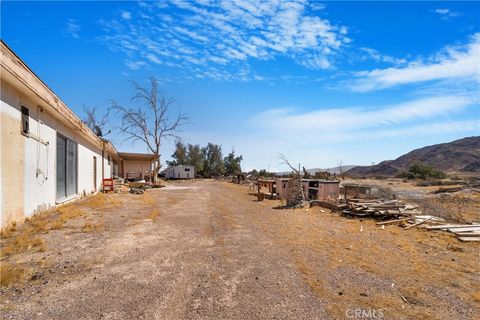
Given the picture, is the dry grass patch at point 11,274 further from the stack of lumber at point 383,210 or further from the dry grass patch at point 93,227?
the stack of lumber at point 383,210

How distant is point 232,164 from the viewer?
70.0 metres

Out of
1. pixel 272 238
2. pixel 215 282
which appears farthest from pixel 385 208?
pixel 215 282

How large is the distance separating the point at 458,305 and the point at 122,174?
42.7 meters

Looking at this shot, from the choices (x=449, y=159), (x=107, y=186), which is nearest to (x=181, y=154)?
(x=107, y=186)

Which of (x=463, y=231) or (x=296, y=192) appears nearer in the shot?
(x=463, y=231)

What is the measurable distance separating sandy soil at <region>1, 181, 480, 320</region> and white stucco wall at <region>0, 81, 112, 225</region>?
1428 mm

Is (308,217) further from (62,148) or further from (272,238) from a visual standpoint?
(62,148)

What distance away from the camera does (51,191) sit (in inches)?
443

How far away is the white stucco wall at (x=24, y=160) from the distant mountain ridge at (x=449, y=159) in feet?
300

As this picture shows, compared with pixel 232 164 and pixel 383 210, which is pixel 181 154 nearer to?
pixel 232 164

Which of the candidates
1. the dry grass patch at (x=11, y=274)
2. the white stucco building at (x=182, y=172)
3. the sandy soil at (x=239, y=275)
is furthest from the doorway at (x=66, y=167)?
the white stucco building at (x=182, y=172)

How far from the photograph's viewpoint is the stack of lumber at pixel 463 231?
884 cm

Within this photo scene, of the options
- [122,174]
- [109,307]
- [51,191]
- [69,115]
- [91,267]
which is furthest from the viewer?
[122,174]
